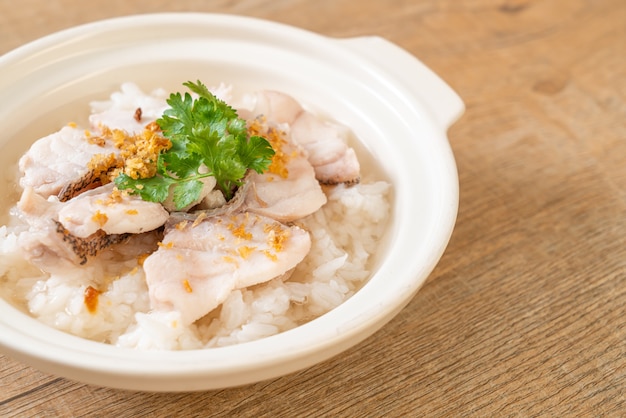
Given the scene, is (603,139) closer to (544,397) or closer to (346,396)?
(544,397)

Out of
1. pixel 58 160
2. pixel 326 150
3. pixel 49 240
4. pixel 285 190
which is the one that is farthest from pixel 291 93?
pixel 49 240

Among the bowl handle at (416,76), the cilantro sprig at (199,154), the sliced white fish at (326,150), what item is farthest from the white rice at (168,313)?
the bowl handle at (416,76)

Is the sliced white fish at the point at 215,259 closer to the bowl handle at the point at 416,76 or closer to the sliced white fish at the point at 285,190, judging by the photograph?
the sliced white fish at the point at 285,190

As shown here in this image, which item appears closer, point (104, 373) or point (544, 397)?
point (104, 373)

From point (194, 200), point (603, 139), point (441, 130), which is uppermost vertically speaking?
point (194, 200)

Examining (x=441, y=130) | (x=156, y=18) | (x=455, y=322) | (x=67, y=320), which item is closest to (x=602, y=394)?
(x=455, y=322)

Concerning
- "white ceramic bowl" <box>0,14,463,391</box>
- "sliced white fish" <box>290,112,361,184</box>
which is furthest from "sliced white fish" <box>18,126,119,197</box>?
"sliced white fish" <box>290,112,361,184</box>
